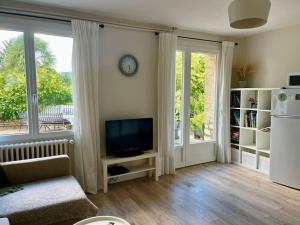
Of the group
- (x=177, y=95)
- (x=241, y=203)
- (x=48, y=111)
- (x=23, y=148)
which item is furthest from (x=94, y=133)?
(x=241, y=203)

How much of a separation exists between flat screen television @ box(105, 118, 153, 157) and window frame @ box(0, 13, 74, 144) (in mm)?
817

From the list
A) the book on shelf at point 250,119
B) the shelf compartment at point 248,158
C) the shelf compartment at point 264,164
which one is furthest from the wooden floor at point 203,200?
the book on shelf at point 250,119

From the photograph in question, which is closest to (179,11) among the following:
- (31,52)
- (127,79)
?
(127,79)

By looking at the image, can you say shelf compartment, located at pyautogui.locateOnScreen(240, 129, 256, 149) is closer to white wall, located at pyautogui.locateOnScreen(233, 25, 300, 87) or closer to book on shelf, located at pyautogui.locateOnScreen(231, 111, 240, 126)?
book on shelf, located at pyautogui.locateOnScreen(231, 111, 240, 126)

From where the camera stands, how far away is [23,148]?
2670 millimetres

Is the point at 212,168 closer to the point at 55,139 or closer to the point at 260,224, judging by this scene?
the point at 260,224

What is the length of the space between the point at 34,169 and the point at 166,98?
83.5 inches

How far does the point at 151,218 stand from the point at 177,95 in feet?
7.17

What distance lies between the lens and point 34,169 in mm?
2379

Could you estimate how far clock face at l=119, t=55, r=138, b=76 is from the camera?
3326mm

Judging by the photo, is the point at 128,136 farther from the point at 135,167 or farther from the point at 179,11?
the point at 179,11

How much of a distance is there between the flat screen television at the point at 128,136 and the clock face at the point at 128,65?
742 millimetres

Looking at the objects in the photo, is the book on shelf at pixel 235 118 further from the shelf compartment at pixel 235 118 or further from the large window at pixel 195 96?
the large window at pixel 195 96

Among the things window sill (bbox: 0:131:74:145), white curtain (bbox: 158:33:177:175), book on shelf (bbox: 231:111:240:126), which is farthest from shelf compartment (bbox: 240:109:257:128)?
window sill (bbox: 0:131:74:145)
